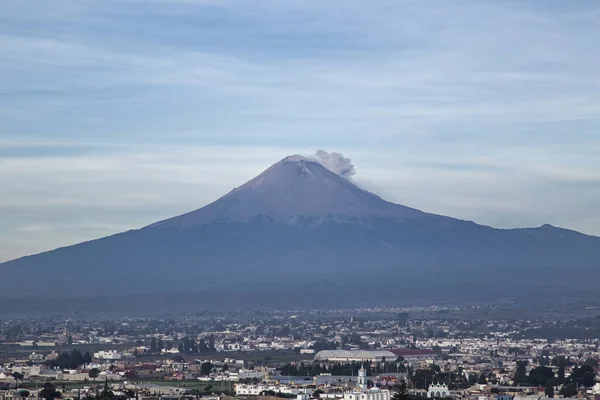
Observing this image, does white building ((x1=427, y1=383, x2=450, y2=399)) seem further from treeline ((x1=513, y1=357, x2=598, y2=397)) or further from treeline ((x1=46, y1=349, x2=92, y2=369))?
treeline ((x1=46, y1=349, x2=92, y2=369))

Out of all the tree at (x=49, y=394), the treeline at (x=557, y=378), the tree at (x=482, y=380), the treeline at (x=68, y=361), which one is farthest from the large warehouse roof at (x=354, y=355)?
the tree at (x=49, y=394)

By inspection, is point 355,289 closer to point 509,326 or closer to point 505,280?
point 505,280

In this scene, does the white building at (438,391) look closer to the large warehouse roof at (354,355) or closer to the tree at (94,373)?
the tree at (94,373)

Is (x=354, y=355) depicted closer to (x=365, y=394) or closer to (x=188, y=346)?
(x=188, y=346)

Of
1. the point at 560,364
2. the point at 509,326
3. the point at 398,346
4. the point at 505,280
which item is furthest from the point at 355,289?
the point at 560,364

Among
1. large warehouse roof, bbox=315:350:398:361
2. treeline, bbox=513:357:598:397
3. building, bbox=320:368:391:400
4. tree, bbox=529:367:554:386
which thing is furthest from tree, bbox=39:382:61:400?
large warehouse roof, bbox=315:350:398:361

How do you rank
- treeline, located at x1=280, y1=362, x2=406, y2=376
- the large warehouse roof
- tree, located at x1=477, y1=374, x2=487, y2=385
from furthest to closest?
1. the large warehouse roof
2. treeline, located at x1=280, y1=362, x2=406, y2=376
3. tree, located at x1=477, y1=374, x2=487, y2=385

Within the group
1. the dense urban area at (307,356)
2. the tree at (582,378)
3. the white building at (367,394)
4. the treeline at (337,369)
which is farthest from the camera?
the treeline at (337,369)
